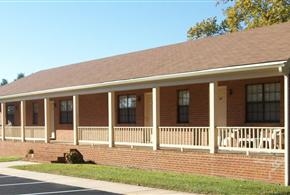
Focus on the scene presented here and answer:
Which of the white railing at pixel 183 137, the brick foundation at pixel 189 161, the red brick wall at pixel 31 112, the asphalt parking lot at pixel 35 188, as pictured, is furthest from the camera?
the red brick wall at pixel 31 112

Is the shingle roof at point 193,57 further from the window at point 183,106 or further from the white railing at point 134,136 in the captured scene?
the white railing at point 134,136

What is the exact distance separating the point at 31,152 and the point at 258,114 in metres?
12.7

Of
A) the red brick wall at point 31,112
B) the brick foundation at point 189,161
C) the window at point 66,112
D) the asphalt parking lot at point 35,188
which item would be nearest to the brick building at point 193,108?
the brick foundation at point 189,161

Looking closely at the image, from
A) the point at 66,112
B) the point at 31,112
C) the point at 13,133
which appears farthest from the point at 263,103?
the point at 31,112

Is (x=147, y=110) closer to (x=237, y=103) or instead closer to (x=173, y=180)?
(x=237, y=103)

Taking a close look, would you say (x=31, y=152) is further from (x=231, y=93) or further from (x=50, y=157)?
(x=231, y=93)

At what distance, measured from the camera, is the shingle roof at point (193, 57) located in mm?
16344

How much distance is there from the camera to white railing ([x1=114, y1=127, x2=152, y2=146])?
2070 centimetres

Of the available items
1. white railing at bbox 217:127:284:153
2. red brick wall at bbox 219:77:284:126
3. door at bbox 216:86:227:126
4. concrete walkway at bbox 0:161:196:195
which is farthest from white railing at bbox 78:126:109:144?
white railing at bbox 217:127:284:153

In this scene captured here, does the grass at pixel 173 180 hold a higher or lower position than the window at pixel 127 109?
lower

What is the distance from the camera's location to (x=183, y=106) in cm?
2153

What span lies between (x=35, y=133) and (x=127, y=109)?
21.2ft

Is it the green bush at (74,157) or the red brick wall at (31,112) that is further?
the red brick wall at (31,112)

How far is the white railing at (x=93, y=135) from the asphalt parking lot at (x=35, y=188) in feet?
20.5
